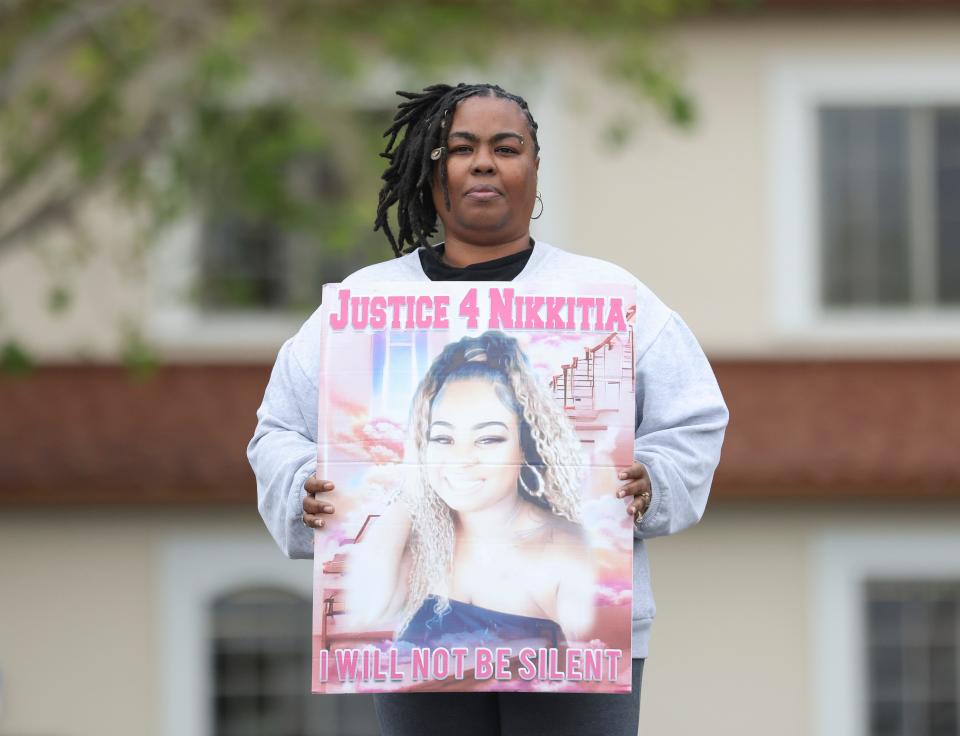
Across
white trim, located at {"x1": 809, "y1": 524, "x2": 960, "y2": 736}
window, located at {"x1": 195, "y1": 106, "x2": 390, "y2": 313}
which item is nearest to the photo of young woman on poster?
window, located at {"x1": 195, "y1": 106, "x2": 390, "y2": 313}

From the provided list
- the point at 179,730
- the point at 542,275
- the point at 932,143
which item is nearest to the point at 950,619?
the point at 932,143

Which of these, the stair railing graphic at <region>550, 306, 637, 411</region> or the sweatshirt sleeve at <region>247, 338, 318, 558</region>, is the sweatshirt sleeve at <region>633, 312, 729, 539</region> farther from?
the sweatshirt sleeve at <region>247, 338, 318, 558</region>

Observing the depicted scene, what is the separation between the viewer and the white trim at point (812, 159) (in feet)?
35.7

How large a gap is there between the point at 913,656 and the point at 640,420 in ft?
28.8

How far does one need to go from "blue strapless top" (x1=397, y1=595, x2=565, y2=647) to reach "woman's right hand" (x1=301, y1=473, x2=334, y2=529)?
0.79 ft

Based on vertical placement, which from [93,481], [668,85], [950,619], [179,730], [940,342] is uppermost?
[668,85]

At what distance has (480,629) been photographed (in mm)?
2963

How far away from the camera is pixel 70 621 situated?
11.0 metres

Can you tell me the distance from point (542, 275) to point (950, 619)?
8893 mm

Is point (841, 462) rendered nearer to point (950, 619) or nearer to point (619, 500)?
point (950, 619)

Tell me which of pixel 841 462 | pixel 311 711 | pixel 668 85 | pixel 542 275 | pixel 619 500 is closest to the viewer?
pixel 619 500

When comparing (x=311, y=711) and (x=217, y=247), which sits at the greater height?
(x=217, y=247)

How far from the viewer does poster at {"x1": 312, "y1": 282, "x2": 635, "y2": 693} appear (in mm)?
2975

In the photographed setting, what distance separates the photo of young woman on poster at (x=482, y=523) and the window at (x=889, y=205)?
331 inches
